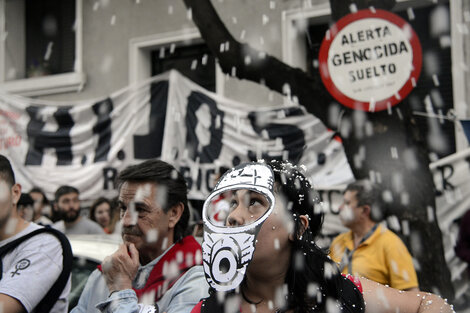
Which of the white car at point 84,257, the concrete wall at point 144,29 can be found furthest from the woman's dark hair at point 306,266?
the concrete wall at point 144,29

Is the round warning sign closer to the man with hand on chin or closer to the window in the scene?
the man with hand on chin

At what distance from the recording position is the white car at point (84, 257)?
12.7ft

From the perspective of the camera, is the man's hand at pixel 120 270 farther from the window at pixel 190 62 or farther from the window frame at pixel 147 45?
the window at pixel 190 62

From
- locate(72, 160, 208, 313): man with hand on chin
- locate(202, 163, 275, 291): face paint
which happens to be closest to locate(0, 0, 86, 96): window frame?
locate(72, 160, 208, 313): man with hand on chin

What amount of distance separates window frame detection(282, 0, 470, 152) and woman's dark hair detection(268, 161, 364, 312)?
587 centimetres

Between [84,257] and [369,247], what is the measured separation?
2.24m

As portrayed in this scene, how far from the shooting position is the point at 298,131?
704cm

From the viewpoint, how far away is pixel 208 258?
2.00 meters

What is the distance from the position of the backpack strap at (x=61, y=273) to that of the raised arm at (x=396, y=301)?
151 centimetres

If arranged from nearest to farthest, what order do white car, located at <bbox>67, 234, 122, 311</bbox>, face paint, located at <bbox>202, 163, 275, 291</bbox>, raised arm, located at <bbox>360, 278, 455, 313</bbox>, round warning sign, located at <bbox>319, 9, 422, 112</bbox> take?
face paint, located at <bbox>202, 163, 275, 291</bbox>
raised arm, located at <bbox>360, 278, 455, 313</bbox>
white car, located at <bbox>67, 234, 122, 311</bbox>
round warning sign, located at <bbox>319, 9, 422, 112</bbox>

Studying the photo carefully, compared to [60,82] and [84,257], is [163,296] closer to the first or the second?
[84,257]

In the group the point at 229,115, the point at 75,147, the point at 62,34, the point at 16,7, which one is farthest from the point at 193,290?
the point at 16,7

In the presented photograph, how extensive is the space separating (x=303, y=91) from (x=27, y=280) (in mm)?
3100

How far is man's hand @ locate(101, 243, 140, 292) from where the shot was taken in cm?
248
